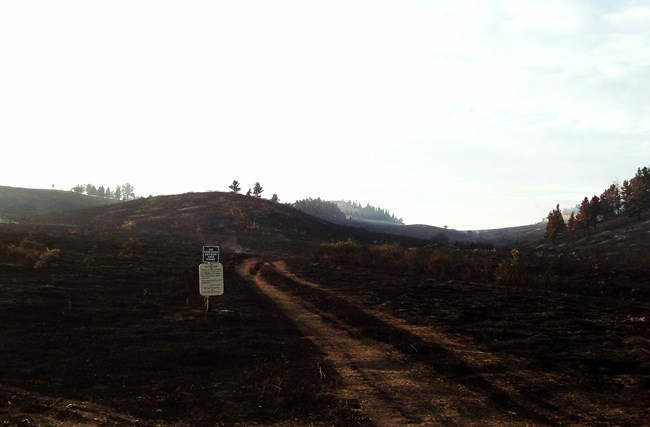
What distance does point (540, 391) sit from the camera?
9289 mm

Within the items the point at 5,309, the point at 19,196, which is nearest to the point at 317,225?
the point at 5,309

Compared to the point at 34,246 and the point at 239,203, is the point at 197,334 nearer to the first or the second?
the point at 34,246

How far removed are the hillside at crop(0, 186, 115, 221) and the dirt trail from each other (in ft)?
350

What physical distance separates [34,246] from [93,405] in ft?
82.5

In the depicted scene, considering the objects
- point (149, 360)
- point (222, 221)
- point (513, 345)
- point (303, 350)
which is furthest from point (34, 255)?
point (222, 221)

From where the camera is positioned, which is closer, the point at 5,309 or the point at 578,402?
the point at 578,402

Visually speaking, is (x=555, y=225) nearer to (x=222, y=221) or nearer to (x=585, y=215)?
(x=585, y=215)

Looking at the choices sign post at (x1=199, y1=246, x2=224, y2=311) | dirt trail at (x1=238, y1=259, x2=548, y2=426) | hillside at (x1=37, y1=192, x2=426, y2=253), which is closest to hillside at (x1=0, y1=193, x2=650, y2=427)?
dirt trail at (x1=238, y1=259, x2=548, y2=426)

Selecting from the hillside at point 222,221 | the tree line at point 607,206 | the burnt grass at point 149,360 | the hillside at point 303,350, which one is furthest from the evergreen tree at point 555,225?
the burnt grass at point 149,360

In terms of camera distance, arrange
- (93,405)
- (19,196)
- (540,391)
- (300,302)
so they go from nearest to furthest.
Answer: (93,405) < (540,391) < (300,302) < (19,196)

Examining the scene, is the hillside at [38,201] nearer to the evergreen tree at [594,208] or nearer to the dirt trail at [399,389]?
the dirt trail at [399,389]

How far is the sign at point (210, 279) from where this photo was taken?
651 inches

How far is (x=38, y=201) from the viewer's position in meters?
120

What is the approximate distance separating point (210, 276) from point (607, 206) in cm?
10778
